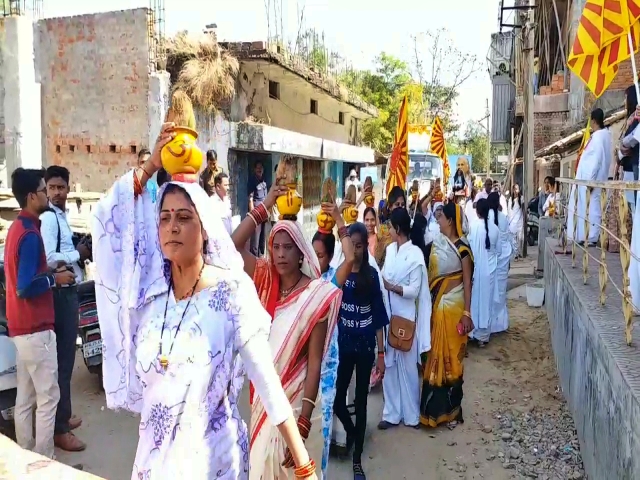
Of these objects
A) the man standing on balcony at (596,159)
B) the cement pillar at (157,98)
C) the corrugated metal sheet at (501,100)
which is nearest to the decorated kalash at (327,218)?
the man standing on balcony at (596,159)

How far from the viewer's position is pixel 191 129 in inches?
82.9

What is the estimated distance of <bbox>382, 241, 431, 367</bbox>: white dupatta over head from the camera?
520 cm

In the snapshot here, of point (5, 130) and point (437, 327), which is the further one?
point (5, 130)

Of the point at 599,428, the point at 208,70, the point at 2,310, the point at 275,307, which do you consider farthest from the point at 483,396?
the point at 208,70

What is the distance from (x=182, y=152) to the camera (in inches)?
79.4

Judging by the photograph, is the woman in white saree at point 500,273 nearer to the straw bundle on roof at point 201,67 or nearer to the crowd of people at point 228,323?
the crowd of people at point 228,323

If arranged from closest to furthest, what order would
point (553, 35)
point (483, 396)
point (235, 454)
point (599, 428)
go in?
point (235, 454)
point (599, 428)
point (483, 396)
point (553, 35)

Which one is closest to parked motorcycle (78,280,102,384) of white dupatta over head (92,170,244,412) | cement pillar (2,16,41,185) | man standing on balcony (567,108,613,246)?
white dupatta over head (92,170,244,412)

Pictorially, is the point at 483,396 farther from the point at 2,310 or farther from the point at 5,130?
the point at 5,130

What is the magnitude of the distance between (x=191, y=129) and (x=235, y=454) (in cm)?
109

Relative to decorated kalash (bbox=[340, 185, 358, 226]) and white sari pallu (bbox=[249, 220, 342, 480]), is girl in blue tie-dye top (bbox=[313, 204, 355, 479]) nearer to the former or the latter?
white sari pallu (bbox=[249, 220, 342, 480])

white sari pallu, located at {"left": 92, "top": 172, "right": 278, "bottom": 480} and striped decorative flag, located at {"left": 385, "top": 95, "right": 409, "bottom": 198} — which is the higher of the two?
striped decorative flag, located at {"left": 385, "top": 95, "right": 409, "bottom": 198}

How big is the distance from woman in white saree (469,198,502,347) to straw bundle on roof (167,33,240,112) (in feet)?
17.9

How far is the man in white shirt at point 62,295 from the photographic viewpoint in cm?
465
